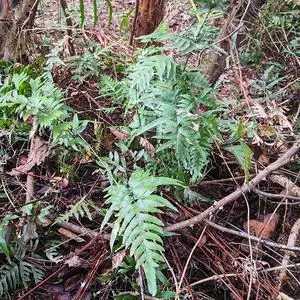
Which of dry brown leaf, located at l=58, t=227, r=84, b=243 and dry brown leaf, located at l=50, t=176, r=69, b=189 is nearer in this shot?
dry brown leaf, located at l=58, t=227, r=84, b=243

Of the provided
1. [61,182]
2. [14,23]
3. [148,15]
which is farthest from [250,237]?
[14,23]

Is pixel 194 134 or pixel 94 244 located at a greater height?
pixel 194 134

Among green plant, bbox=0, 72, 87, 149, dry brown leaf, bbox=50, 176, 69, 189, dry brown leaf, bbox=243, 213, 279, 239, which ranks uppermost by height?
green plant, bbox=0, 72, 87, 149

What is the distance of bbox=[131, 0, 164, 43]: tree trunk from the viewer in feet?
7.29

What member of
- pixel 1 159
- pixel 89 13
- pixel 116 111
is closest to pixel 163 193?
pixel 116 111

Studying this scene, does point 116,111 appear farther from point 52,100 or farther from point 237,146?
point 237,146

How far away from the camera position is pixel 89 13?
330 centimetres

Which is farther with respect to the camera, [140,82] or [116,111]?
[116,111]

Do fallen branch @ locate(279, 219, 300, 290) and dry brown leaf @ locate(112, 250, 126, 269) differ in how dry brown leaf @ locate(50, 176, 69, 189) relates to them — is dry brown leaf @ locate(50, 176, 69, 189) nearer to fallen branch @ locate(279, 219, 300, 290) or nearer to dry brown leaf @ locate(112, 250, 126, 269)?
dry brown leaf @ locate(112, 250, 126, 269)

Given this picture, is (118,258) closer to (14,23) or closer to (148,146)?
(148,146)

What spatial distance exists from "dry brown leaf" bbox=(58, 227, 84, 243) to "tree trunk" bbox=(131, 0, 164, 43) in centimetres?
117

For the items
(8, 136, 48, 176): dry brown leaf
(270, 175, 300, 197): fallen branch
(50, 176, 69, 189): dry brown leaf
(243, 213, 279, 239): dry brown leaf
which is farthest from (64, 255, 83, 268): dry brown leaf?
(270, 175, 300, 197): fallen branch

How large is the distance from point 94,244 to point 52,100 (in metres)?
0.50

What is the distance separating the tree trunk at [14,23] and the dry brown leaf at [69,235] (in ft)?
3.35
